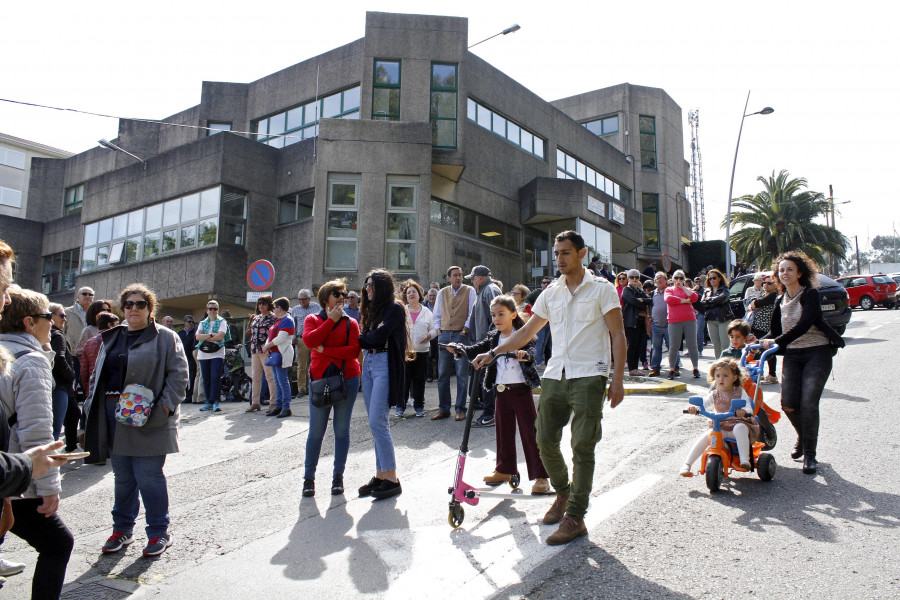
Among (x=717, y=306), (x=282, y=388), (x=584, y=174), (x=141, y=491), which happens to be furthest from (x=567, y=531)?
(x=584, y=174)

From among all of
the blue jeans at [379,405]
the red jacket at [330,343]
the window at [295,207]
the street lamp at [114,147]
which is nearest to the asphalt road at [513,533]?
the blue jeans at [379,405]

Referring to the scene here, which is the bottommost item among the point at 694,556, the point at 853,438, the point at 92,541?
the point at 92,541

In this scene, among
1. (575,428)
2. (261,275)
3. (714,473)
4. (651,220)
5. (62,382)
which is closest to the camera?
(575,428)

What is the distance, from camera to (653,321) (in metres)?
11.2

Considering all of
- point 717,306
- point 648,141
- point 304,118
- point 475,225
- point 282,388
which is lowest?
point 282,388

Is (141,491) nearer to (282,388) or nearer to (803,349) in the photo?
(282,388)

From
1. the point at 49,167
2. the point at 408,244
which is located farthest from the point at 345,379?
the point at 49,167

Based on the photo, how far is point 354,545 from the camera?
4066mm

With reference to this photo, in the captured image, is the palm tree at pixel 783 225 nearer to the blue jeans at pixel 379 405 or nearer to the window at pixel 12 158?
the blue jeans at pixel 379 405

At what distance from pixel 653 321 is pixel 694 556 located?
320 inches

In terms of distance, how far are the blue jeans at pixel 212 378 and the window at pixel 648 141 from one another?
90.0 ft

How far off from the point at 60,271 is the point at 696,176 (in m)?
42.7

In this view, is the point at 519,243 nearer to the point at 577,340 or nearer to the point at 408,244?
the point at 408,244

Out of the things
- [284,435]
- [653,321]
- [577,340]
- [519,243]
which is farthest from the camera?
[519,243]
